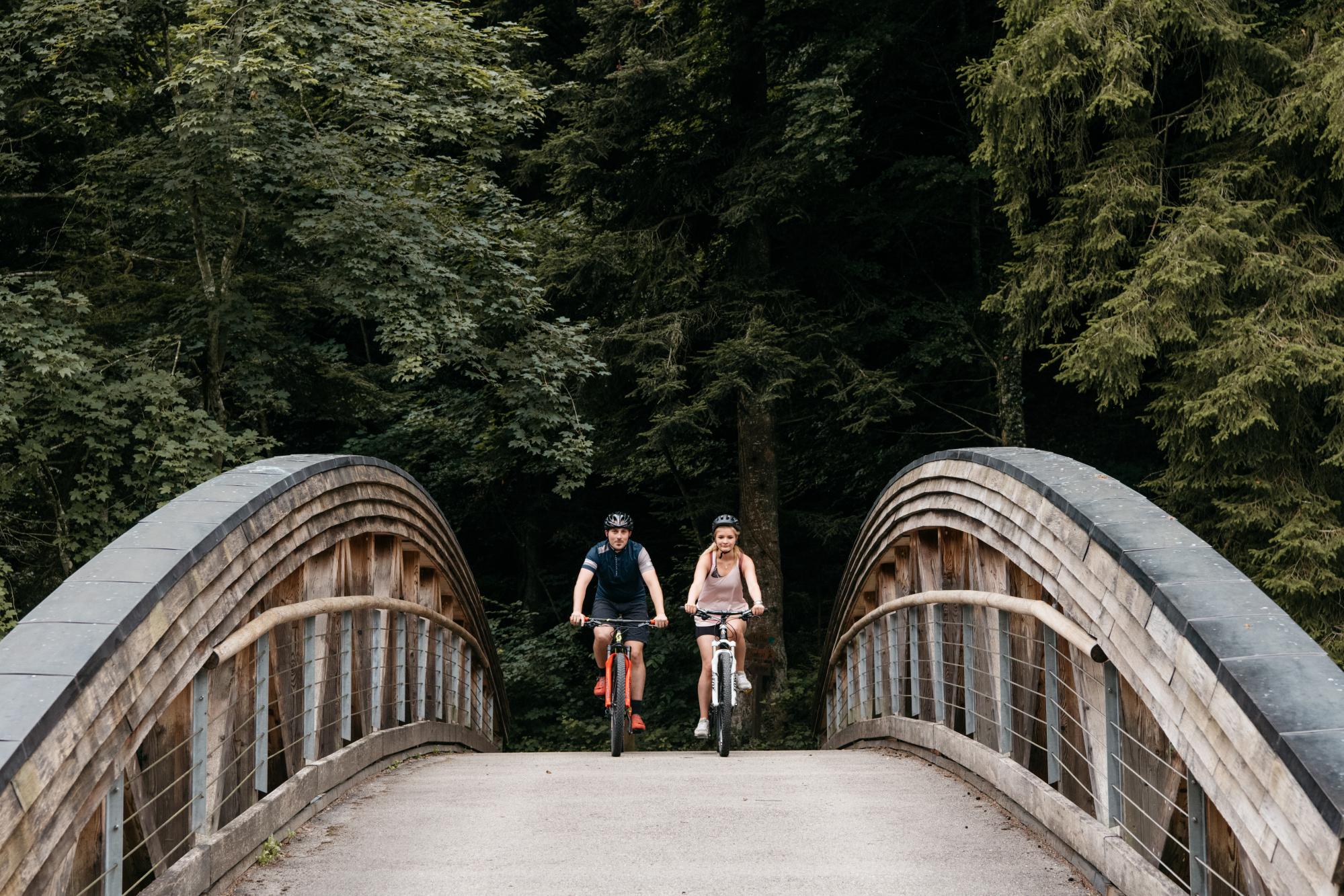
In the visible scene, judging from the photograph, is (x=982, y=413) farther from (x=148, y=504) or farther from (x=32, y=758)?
(x=32, y=758)

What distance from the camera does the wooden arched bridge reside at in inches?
116

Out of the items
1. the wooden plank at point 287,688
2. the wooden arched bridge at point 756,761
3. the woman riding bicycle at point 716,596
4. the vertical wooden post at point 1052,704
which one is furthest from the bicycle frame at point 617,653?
the vertical wooden post at point 1052,704

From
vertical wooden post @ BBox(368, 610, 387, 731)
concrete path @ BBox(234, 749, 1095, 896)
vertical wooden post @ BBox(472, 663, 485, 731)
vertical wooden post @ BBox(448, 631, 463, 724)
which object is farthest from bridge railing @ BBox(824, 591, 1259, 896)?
vertical wooden post @ BBox(472, 663, 485, 731)

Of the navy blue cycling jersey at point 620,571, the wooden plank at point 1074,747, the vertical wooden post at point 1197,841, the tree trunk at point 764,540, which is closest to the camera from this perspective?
the vertical wooden post at point 1197,841

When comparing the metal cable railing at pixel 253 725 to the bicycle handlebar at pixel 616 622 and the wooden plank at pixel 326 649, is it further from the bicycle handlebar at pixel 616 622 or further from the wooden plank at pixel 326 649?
the bicycle handlebar at pixel 616 622

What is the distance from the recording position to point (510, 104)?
606 inches

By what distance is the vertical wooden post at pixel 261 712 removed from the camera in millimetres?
4715

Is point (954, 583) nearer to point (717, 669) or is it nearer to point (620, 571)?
point (717, 669)

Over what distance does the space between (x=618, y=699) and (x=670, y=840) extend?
3.72m

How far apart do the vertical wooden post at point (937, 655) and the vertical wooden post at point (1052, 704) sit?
2032 mm

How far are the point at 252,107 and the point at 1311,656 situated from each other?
1255 cm

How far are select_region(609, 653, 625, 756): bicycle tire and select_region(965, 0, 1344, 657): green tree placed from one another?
5646mm

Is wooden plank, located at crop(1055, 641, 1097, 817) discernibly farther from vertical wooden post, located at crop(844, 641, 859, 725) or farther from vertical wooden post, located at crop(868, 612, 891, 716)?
vertical wooden post, located at crop(844, 641, 859, 725)

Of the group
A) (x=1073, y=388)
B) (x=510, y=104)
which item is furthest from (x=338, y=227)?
(x=1073, y=388)
